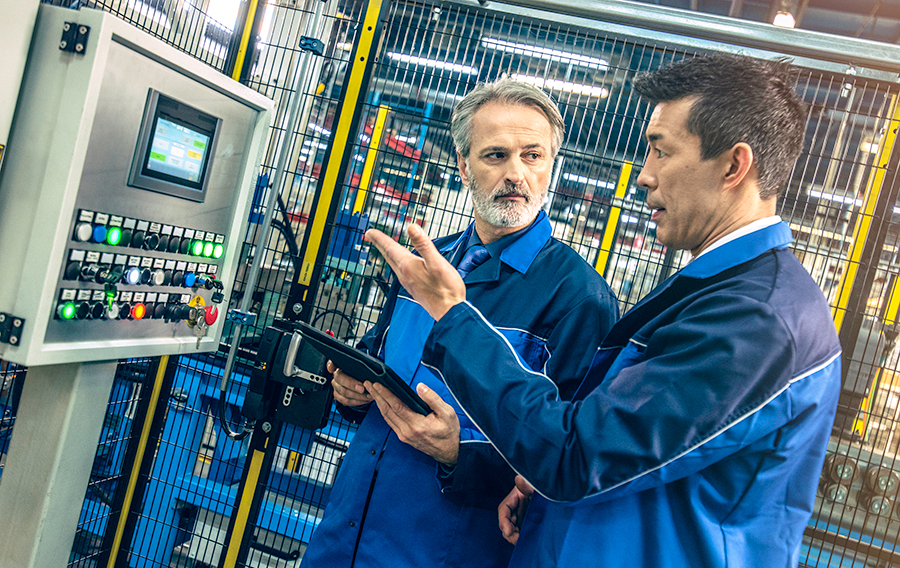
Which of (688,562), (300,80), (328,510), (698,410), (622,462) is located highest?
(300,80)

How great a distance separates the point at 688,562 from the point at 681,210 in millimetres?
609

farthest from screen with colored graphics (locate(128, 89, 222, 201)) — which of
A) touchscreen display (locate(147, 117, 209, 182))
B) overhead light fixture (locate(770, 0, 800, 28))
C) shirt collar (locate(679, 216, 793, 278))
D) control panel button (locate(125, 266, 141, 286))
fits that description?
overhead light fixture (locate(770, 0, 800, 28))

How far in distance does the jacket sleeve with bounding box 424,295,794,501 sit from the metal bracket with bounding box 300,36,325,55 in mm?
1687

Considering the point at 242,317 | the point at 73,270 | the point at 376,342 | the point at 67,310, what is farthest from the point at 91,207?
the point at 376,342

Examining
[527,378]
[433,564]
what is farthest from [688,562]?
[433,564]

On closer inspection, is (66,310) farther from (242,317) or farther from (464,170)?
(464,170)

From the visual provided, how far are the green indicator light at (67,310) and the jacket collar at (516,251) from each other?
1.11 metres

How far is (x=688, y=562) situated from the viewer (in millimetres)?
915

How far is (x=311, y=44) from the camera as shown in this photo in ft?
7.17

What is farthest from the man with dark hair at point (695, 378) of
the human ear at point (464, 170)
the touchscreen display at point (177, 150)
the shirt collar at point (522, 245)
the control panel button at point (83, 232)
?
the touchscreen display at point (177, 150)

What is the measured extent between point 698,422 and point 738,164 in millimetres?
468

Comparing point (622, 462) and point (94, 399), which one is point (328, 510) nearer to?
point (94, 399)

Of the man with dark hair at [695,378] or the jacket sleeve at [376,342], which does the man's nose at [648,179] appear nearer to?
the man with dark hair at [695,378]

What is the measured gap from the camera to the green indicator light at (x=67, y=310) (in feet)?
5.22
